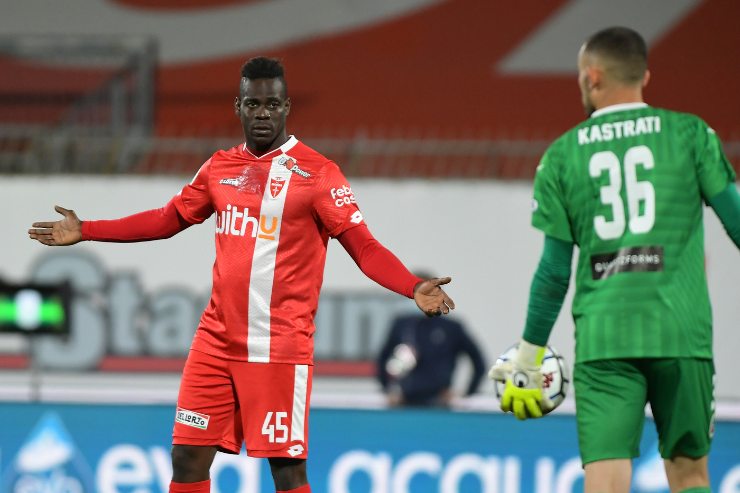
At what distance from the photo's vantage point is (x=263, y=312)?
4.08m

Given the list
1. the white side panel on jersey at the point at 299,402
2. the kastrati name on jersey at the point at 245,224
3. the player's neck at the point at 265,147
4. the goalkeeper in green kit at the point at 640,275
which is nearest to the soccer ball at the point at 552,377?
the goalkeeper in green kit at the point at 640,275

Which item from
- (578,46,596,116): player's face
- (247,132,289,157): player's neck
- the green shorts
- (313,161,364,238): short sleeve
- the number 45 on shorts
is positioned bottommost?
the number 45 on shorts

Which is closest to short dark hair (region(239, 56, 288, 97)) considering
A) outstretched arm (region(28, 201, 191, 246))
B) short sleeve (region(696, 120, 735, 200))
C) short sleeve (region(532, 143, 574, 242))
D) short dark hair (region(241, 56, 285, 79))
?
short dark hair (region(241, 56, 285, 79))

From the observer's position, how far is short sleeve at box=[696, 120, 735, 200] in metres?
3.34

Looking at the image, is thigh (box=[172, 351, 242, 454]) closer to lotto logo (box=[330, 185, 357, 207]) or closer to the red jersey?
the red jersey

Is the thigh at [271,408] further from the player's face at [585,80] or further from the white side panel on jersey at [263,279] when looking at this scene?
the player's face at [585,80]

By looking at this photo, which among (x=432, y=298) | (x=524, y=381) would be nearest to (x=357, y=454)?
(x=432, y=298)

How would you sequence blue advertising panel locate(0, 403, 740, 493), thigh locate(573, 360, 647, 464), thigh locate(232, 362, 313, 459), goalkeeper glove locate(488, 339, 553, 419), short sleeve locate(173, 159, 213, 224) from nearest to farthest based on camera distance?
thigh locate(573, 360, 647, 464) → goalkeeper glove locate(488, 339, 553, 419) → thigh locate(232, 362, 313, 459) → short sleeve locate(173, 159, 213, 224) → blue advertising panel locate(0, 403, 740, 493)

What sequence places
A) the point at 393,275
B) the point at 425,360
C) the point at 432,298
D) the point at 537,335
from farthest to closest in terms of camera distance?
the point at 425,360
the point at 393,275
the point at 432,298
the point at 537,335

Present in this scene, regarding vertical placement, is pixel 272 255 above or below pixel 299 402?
above

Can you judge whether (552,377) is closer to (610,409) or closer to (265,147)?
(610,409)

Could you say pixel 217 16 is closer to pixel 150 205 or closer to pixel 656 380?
pixel 150 205

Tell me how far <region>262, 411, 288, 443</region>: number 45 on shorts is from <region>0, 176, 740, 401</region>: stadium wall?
17.3ft

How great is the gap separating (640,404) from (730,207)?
23.2 inches
